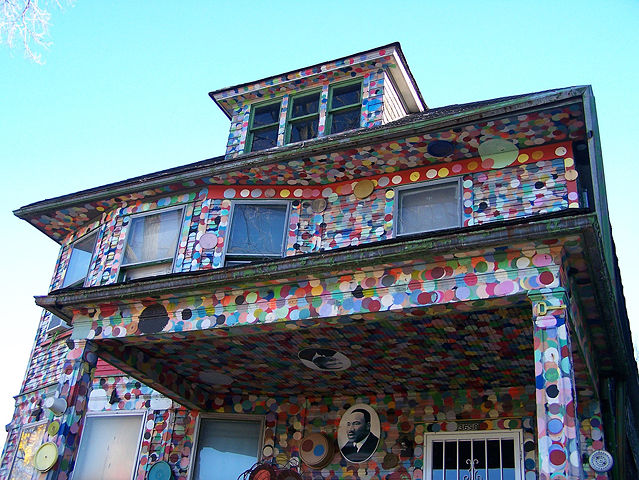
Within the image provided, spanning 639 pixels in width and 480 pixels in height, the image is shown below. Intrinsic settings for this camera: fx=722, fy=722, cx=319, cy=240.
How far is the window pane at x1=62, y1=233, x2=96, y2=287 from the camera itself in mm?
13750

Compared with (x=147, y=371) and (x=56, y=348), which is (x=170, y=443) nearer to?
(x=147, y=371)

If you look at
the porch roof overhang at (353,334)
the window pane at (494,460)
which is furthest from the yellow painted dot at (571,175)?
the window pane at (494,460)

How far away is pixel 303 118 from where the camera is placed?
516 inches

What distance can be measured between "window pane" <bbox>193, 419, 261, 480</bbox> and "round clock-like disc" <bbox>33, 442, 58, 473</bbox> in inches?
107

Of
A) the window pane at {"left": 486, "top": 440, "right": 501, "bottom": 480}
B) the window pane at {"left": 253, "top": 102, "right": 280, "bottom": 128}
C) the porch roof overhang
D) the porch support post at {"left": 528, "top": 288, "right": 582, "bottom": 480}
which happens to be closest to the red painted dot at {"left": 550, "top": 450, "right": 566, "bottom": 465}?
the porch support post at {"left": 528, "top": 288, "right": 582, "bottom": 480}

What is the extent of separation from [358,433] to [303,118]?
5718 mm

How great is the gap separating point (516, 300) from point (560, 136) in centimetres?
366

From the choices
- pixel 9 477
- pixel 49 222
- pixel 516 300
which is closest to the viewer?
pixel 516 300

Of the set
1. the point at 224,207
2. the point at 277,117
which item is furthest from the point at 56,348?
the point at 277,117

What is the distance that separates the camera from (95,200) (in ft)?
42.8

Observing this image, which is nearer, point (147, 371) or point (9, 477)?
point (147, 371)

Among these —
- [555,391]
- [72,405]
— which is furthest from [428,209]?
[72,405]

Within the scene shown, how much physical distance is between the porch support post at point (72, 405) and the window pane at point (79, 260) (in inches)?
157

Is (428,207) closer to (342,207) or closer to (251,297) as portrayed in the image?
(342,207)
